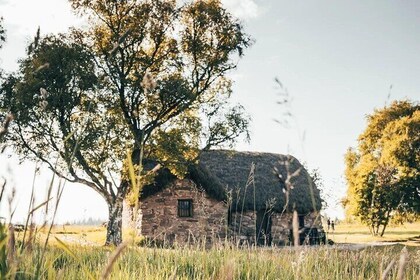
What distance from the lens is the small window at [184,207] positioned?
27939 millimetres

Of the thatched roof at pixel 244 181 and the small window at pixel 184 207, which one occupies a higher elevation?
the thatched roof at pixel 244 181

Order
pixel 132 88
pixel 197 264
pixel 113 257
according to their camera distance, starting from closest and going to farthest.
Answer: pixel 113 257, pixel 197 264, pixel 132 88

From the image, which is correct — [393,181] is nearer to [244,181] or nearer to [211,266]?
[244,181]

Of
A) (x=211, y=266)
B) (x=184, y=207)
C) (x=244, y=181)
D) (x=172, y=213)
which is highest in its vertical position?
(x=244, y=181)

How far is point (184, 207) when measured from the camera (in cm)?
2820

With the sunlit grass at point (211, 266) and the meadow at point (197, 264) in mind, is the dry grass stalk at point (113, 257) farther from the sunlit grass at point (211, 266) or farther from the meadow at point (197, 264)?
the sunlit grass at point (211, 266)

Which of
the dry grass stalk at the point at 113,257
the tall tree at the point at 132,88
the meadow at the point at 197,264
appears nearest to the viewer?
the dry grass stalk at the point at 113,257

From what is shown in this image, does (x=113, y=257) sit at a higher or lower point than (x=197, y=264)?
higher

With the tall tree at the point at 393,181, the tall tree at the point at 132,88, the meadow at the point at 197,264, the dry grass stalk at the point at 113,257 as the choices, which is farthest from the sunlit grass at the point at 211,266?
the tall tree at the point at 393,181

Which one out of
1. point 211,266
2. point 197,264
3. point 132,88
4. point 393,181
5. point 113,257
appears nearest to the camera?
point 113,257

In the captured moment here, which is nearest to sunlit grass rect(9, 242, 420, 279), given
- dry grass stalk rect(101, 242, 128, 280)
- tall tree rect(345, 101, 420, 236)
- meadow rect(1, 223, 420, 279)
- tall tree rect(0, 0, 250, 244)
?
meadow rect(1, 223, 420, 279)

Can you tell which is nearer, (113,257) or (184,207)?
(113,257)

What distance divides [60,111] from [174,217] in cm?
1025

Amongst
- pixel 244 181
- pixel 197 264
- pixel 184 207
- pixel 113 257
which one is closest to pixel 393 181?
pixel 244 181
